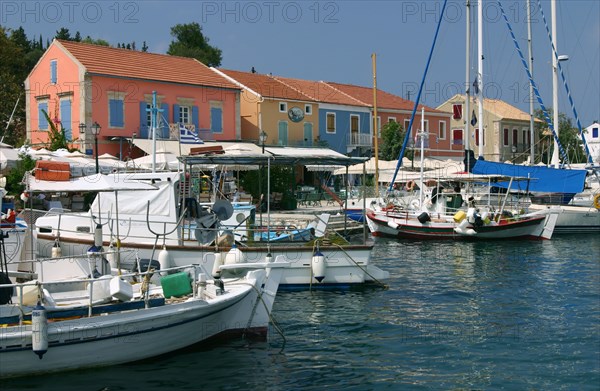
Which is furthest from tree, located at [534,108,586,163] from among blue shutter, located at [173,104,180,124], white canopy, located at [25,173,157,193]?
white canopy, located at [25,173,157,193]

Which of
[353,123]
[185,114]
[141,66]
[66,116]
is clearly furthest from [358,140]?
[66,116]

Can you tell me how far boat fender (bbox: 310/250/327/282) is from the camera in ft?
52.0

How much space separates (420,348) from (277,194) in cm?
1920

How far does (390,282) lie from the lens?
17.8 m

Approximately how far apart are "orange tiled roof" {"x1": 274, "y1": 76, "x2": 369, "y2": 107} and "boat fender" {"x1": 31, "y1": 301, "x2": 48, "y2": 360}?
3851 cm

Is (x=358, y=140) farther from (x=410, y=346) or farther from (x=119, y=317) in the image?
(x=119, y=317)

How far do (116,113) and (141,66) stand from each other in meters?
Result: 3.84

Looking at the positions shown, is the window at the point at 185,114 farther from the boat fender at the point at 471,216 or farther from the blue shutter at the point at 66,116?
the boat fender at the point at 471,216

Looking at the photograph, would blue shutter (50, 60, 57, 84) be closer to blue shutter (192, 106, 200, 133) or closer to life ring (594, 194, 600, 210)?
blue shutter (192, 106, 200, 133)

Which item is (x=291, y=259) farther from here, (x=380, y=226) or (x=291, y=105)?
(x=291, y=105)

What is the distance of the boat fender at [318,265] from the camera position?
15852 mm

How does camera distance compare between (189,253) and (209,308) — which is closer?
(209,308)

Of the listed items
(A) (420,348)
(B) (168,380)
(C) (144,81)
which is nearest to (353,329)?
(A) (420,348)

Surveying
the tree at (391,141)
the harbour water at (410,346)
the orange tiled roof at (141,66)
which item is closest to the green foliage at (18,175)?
the orange tiled roof at (141,66)
